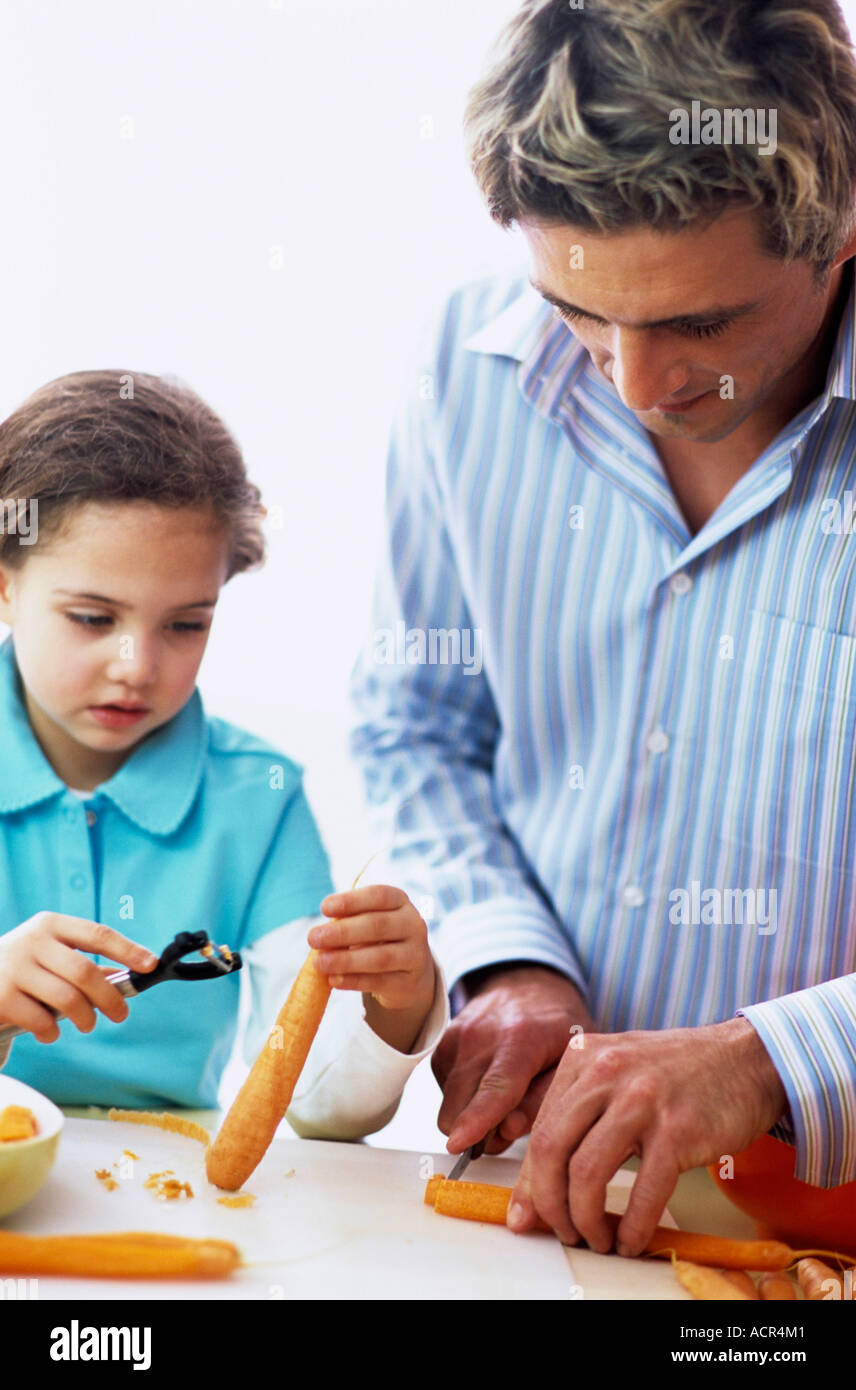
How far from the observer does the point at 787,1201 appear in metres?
0.87

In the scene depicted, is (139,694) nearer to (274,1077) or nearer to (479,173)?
(274,1077)

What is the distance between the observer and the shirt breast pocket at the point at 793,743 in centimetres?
103

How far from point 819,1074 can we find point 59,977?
19.8 inches

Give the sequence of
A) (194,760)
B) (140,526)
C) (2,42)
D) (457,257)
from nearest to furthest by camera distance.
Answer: (140,526), (194,760), (2,42), (457,257)

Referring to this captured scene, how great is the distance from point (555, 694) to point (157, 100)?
2.60 ft

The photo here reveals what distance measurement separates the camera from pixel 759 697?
1.06m

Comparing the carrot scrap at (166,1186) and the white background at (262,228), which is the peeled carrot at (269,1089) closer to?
the carrot scrap at (166,1186)

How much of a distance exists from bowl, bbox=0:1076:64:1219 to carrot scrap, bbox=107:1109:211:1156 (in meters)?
0.15

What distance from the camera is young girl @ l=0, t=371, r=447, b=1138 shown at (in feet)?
3.44

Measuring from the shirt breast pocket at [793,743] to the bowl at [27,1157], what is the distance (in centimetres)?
60

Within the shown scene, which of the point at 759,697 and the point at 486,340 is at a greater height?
the point at 486,340

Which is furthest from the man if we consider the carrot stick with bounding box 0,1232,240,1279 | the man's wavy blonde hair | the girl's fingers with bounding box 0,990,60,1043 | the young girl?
the girl's fingers with bounding box 0,990,60,1043

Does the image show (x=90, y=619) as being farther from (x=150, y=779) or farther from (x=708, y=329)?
(x=708, y=329)

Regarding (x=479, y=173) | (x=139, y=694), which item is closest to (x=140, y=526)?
(x=139, y=694)
